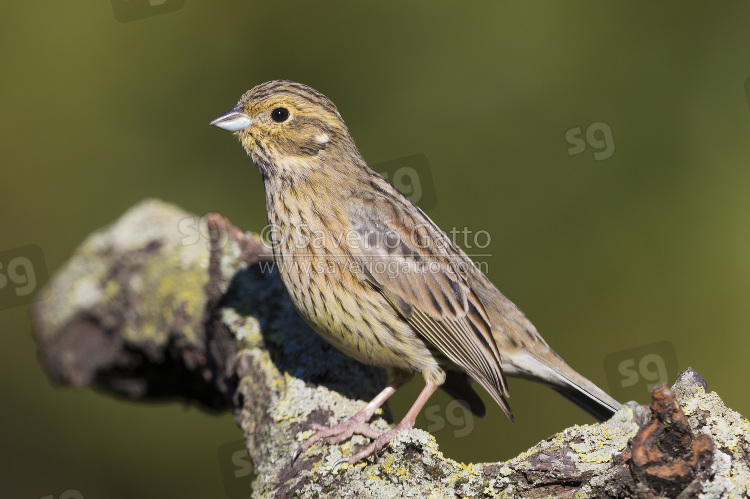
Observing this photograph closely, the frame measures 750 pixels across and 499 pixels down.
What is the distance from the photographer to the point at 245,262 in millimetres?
4062

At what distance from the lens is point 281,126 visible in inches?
139

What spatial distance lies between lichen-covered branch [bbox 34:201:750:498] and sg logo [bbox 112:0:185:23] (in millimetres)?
1208

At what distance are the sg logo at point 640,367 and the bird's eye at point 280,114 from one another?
234 centimetres

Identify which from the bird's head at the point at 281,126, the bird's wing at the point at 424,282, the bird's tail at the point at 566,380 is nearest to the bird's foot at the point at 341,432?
the bird's wing at the point at 424,282

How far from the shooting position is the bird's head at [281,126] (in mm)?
3506

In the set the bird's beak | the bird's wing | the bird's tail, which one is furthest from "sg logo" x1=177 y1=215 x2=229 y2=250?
the bird's tail

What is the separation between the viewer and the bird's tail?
3348 millimetres

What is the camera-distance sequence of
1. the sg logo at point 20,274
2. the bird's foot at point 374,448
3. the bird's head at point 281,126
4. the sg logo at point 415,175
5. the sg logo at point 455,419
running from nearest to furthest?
1. the bird's foot at point 374,448
2. the bird's head at point 281,126
3. the sg logo at point 455,419
4. the sg logo at point 415,175
5. the sg logo at point 20,274

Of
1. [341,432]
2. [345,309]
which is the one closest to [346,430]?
[341,432]

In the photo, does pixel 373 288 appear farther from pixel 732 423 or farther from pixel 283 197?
pixel 732 423

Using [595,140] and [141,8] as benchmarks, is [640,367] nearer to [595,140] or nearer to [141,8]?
[595,140]

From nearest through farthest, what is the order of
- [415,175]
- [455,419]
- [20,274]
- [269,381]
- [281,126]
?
[269,381] → [281,126] → [455,419] → [415,175] → [20,274]

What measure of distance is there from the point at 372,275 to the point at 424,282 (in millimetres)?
299

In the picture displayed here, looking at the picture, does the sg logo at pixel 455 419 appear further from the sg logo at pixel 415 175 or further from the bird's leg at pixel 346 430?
the sg logo at pixel 415 175
